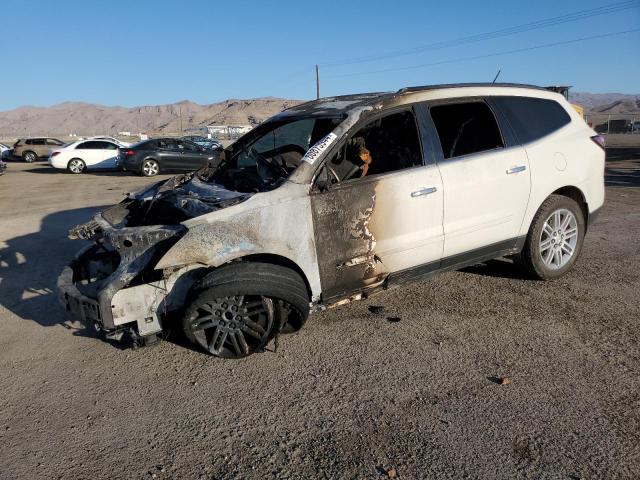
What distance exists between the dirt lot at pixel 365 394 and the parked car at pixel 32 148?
88.3 ft

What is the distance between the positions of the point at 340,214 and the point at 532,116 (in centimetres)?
234

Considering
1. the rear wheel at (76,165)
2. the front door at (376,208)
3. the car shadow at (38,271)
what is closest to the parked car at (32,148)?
the rear wheel at (76,165)

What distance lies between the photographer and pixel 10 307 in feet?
16.5

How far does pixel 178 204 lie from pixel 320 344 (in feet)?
5.30

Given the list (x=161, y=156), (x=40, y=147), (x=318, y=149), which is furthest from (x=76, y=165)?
(x=318, y=149)

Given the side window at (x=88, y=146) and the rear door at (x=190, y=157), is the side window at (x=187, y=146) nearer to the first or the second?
the rear door at (x=190, y=157)

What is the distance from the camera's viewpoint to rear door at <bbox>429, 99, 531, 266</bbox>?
169 inches

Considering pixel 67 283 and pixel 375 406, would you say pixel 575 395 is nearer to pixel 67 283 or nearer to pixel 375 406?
pixel 375 406

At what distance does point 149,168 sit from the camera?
18.6 m

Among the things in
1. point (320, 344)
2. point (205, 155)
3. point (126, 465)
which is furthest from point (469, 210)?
point (205, 155)

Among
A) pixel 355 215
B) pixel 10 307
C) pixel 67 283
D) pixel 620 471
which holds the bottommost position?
pixel 620 471

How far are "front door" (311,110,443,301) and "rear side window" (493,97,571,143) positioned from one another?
3.58 ft

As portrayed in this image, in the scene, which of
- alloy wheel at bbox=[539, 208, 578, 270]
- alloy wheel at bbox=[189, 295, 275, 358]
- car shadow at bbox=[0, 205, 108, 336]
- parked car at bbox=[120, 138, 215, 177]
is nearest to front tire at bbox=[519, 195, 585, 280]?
Answer: alloy wheel at bbox=[539, 208, 578, 270]

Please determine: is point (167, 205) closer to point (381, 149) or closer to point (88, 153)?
point (381, 149)
